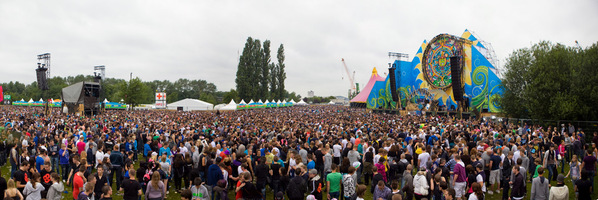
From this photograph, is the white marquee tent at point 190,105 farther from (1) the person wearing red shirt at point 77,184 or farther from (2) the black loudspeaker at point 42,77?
(1) the person wearing red shirt at point 77,184

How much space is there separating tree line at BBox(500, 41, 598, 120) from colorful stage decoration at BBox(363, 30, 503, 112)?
800cm

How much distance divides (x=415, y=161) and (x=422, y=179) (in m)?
4.00

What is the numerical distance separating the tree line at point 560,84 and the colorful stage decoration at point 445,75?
8.00 m

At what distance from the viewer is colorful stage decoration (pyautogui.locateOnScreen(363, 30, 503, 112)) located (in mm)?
33688

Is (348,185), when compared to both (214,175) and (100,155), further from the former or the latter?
(100,155)

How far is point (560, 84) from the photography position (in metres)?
19.4

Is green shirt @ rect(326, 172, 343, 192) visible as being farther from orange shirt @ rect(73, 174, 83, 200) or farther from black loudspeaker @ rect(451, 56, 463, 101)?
black loudspeaker @ rect(451, 56, 463, 101)

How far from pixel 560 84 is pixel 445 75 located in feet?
60.4

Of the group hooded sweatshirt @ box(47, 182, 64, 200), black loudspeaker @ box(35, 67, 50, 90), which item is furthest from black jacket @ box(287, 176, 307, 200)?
black loudspeaker @ box(35, 67, 50, 90)

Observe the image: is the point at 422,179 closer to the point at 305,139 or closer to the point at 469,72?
the point at 305,139

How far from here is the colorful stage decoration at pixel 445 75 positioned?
1326 inches

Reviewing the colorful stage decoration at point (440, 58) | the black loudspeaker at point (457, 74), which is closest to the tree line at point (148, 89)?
the colorful stage decoration at point (440, 58)

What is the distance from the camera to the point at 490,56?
116 ft

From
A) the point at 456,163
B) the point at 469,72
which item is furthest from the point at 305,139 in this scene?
the point at 469,72
